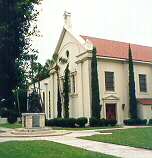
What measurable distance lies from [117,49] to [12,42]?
714 inches

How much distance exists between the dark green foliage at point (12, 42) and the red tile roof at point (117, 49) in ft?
40.3

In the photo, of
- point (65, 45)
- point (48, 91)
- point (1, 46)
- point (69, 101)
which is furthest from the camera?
point (48, 91)

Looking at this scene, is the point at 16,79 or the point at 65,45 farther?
the point at 65,45

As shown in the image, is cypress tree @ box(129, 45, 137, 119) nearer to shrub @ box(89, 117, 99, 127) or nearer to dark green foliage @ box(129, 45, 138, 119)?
dark green foliage @ box(129, 45, 138, 119)

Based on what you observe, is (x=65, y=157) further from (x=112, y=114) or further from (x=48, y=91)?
(x=48, y=91)

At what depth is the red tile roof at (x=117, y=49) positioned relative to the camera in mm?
30953

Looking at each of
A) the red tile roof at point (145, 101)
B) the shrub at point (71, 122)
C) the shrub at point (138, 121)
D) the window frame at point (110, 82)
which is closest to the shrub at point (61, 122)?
the shrub at point (71, 122)

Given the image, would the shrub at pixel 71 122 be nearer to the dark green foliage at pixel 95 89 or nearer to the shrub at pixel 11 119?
the dark green foliage at pixel 95 89

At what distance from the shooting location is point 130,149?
10.1 meters

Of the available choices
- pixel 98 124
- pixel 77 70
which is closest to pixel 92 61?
pixel 77 70

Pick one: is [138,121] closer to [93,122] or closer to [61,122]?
[93,122]

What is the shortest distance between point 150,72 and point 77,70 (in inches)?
400

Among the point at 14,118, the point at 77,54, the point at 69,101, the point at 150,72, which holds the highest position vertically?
the point at 77,54

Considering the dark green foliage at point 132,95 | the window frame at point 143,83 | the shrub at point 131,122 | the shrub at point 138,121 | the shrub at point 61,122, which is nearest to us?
the shrub at point 61,122
